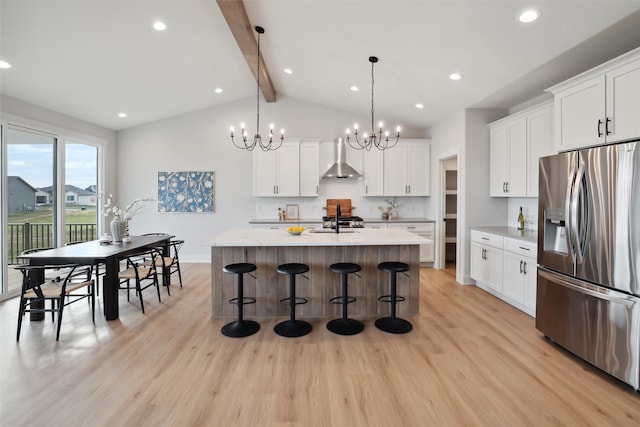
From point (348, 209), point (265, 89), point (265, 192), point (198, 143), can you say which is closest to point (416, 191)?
point (348, 209)

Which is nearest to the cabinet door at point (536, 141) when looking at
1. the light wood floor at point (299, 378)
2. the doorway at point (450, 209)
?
the light wood floor at point (299, 378)

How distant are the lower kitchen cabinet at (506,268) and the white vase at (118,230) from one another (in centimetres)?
487

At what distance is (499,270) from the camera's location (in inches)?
156

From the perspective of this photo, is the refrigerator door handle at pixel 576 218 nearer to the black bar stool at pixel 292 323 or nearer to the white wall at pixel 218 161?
the black bar stool at pixel 292 323

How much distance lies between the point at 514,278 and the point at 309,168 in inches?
150

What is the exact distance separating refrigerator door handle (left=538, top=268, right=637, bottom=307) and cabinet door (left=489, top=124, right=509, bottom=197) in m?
1.86

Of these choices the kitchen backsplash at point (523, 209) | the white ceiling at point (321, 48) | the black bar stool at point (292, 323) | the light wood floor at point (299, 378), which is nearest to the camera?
the light wood floor at point (299, 378)

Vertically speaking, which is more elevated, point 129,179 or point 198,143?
point 198,143

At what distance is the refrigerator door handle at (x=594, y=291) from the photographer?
2.16 meters

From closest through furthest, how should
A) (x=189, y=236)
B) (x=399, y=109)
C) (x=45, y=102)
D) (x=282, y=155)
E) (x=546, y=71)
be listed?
(x=546, y=71), (x=45, y=102), (x=399, y=109), (x=282, y=155), (x=189, y=236)

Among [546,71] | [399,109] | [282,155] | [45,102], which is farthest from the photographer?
[282,155]

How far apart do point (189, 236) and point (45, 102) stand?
10.1 feet

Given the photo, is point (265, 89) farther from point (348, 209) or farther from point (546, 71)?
point (546, 71)

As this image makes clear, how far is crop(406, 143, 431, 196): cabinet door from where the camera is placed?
6016 mm
